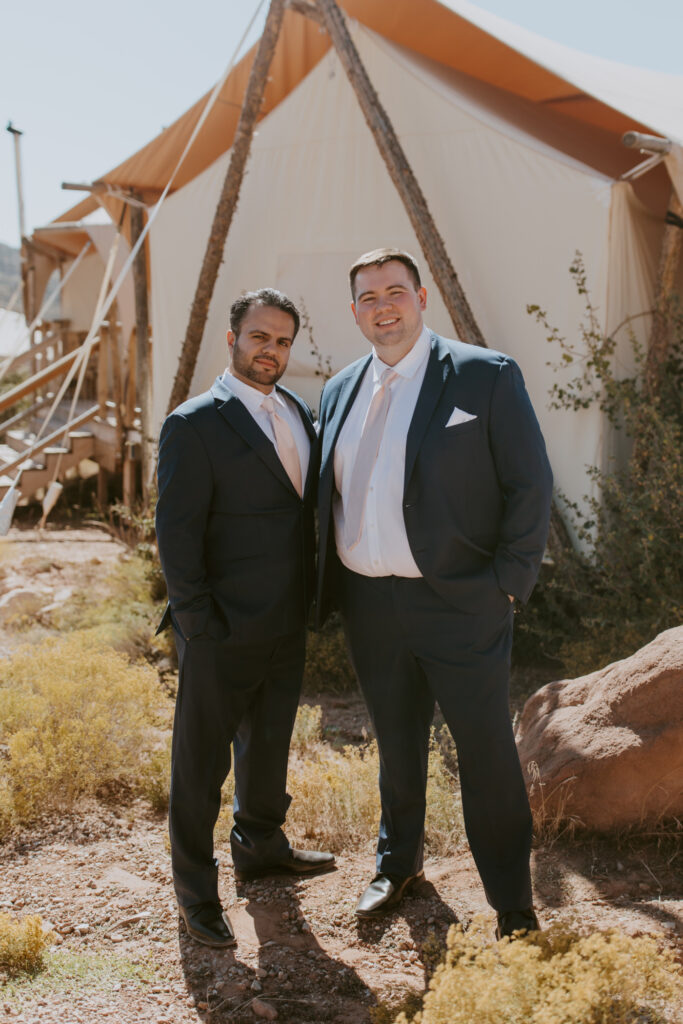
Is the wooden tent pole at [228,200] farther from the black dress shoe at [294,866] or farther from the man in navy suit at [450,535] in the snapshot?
the black dress shoe at [294,866]

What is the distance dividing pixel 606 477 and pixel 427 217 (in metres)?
2.12

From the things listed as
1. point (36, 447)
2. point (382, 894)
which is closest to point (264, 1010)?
point (382, 894)

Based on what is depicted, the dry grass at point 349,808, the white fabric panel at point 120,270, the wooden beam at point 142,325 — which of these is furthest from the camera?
the white fabric panel at point 120,270

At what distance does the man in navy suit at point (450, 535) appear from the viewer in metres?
2.58

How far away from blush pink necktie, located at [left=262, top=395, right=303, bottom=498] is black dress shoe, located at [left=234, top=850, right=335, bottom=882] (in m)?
1.35

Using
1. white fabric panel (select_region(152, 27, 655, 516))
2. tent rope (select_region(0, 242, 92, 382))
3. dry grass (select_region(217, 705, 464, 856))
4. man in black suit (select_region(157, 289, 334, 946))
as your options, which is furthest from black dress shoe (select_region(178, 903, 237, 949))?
tent rope (select_region(0, 242, 92, 382))

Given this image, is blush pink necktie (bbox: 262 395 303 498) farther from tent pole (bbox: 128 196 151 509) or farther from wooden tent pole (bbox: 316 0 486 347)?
tent pole (bbox: 128 196 151 509)

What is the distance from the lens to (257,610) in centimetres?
278

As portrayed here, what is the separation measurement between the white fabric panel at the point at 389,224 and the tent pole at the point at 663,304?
36 centimetres

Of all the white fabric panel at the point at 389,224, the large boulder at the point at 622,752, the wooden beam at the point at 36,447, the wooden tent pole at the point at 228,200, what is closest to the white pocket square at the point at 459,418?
the large boulder at the point at 622,752

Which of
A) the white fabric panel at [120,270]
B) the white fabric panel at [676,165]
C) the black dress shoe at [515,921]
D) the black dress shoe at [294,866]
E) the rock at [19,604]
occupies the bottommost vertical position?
the black dress shoe at [294,866]

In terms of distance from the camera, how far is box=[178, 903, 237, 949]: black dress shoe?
271 centimetres

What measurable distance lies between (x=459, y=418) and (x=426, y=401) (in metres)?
0.12

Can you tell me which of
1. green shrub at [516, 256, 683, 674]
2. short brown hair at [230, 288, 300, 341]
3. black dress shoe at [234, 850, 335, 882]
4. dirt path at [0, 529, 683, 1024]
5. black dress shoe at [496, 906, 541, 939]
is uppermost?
short brown hair at [230, 288, 300, 341]
